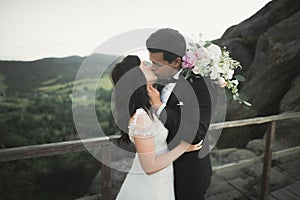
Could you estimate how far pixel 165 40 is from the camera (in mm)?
854

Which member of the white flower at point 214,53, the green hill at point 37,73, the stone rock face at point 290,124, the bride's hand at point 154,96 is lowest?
the stone rock face at point 290,124

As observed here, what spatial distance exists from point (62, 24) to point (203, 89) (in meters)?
4.13

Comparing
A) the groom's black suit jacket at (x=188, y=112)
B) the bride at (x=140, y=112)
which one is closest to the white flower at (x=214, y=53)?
the groom's black suit jacket at (x=188, y=112)

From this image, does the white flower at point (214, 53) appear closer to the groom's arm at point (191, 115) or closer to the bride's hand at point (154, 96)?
the groom's arm at point (191, 115)

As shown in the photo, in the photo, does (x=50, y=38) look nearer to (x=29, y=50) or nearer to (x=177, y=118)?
(x=29, y=50)

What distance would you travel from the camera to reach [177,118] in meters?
0.89

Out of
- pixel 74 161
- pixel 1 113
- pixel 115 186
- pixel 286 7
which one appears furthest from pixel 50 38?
pixel 286 7

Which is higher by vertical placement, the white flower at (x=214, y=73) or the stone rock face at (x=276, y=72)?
the white flower at (x=214, y=73)

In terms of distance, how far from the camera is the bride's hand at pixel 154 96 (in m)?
0.83

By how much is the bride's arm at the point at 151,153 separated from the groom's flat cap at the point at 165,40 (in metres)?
0.32

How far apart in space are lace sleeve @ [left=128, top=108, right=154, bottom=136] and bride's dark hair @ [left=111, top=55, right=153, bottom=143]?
17 millimetres

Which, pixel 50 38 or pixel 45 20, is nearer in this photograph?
pixel 45 20

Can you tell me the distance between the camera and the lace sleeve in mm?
809

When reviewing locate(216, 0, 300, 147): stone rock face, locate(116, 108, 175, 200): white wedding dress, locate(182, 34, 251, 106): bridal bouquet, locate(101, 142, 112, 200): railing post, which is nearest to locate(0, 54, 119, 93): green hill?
locate(216, 0, 300, 147): stone rock face
